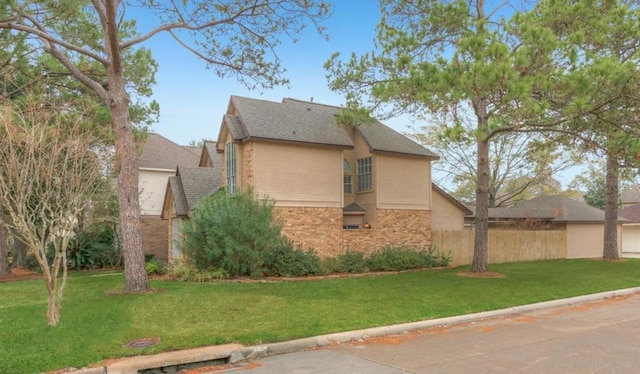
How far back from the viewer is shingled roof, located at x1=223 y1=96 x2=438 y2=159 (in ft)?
61.2

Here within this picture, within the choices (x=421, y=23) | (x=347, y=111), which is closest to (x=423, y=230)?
(x=347, y=111)

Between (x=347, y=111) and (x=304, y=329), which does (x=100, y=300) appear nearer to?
(x=304, y=329)

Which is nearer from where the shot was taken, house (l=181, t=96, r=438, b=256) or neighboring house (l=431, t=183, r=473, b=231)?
house (l=181, t=96, r=438, b=256)

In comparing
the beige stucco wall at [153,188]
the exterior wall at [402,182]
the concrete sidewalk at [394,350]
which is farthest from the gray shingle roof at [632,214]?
the beige stucco wall at [153,188]

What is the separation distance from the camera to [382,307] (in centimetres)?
1023

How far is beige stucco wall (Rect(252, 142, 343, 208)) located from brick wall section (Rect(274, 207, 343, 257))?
0.28 metres

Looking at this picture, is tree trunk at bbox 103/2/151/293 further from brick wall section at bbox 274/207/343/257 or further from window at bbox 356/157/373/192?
window at bbox 356/157/373/192

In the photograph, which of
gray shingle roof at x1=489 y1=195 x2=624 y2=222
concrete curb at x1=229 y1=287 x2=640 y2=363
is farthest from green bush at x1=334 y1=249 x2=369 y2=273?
gray shingle roof at x1=489 y1=195 x2=624 y2=222

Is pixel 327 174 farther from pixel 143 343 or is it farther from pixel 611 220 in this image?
pixel 611 220

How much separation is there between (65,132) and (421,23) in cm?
1132

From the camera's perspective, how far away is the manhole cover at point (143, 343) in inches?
277

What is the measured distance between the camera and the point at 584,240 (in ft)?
89.0

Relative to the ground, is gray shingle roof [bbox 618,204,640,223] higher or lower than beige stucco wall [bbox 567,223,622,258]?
higher

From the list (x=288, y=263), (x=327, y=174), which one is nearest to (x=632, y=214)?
(x=327, y=174)
